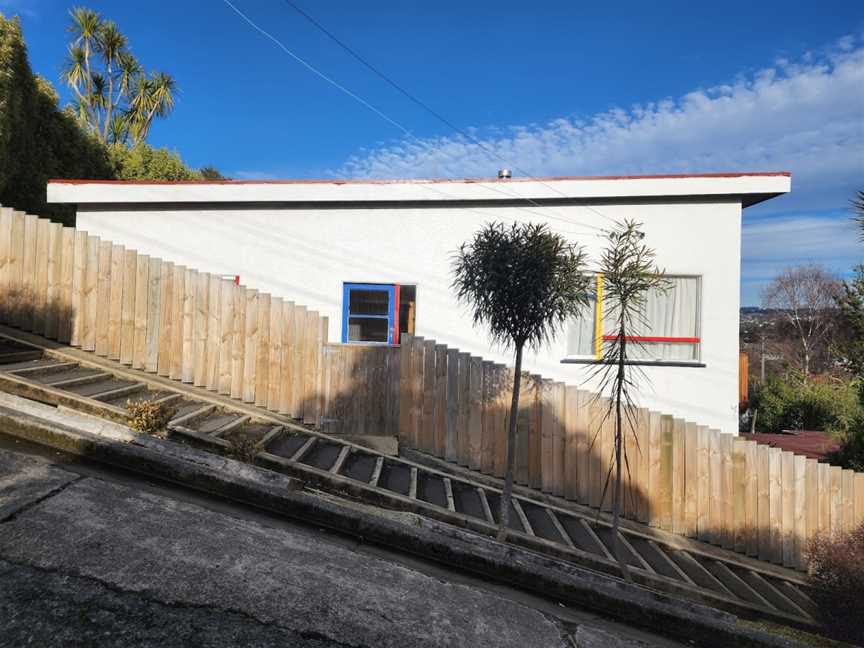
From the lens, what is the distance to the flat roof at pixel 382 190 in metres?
7.73

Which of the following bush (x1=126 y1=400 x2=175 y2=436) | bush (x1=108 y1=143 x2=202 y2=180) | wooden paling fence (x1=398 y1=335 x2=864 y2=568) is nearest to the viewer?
bush (x1=126 y1=400 x2=175 y2=436)

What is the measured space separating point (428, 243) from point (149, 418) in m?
5.05

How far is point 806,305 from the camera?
3156 cm

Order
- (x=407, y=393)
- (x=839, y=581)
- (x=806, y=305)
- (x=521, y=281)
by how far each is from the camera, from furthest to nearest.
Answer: (x=806, y=305)
(x=407, y=393)
(x=839, y=581)
(x=521, y=281)

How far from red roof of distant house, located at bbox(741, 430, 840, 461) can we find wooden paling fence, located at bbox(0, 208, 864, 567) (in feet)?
6.52

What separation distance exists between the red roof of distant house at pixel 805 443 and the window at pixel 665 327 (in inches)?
70.1

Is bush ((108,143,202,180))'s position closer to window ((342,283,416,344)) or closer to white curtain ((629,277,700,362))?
window ((342,283,416,344))

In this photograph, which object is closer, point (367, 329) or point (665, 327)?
point (665, 327)

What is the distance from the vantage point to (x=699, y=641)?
2656mm

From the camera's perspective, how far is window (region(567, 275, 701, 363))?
316 inches

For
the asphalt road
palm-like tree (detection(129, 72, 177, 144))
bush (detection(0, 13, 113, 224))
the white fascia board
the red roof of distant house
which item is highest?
palm-like tree (detection(129, 72, 177, 144))

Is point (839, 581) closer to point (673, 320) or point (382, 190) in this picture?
point (673, 320)

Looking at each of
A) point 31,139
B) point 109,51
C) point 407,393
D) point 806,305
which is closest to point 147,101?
point 109,51

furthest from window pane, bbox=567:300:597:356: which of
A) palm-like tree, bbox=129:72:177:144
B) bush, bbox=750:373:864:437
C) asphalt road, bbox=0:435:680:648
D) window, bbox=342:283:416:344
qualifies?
palm-like tree, bbox=129:72:177:144
